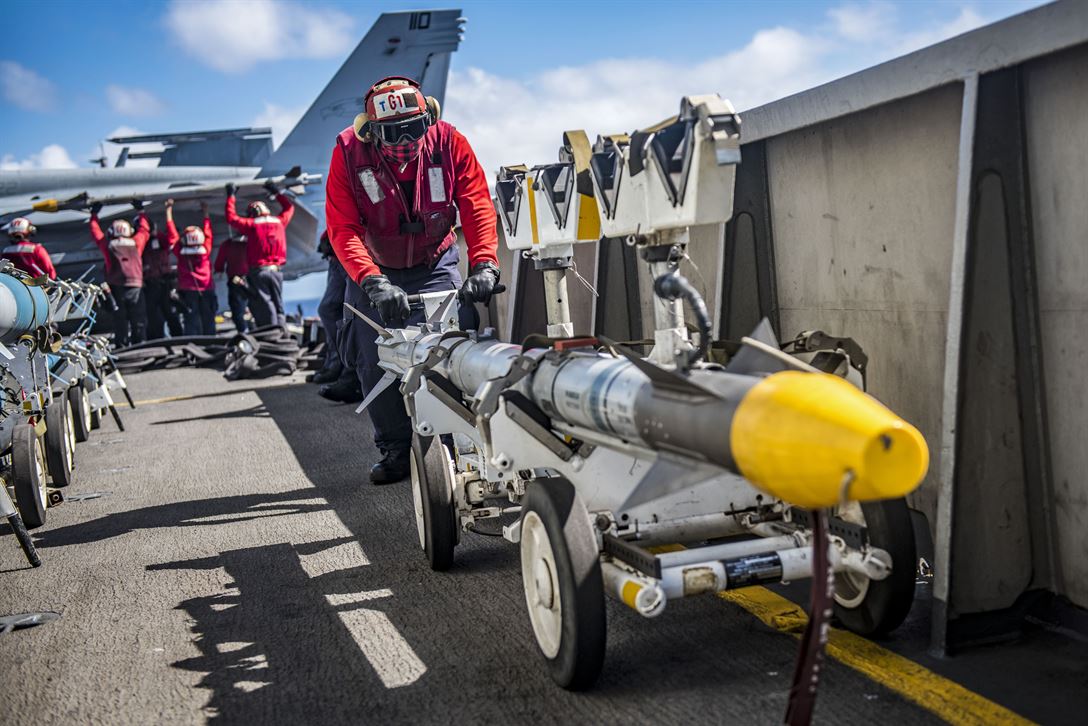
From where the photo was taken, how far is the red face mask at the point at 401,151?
6059mm

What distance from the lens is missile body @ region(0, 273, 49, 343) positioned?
6324 mm

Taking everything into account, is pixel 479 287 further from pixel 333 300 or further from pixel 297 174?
pixel 297 174

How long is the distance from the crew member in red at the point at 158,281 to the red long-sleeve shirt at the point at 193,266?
690 mm

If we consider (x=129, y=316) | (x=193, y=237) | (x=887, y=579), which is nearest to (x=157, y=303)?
(x=129, y=316)

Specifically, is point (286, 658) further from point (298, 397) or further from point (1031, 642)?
point (298, 397)

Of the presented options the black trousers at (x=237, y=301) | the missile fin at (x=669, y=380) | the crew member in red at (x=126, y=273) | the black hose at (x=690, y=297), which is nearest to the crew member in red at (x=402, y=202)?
the black hose at (x=690, y=297)

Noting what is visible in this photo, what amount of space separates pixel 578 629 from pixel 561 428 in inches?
31.3

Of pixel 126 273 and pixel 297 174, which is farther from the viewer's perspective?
pixel 297 174

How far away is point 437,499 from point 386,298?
4.30ft

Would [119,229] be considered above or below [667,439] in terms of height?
above

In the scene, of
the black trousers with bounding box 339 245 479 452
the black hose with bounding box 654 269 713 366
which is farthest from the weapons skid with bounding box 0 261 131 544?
the black hose with bounding box 654 269 713 366

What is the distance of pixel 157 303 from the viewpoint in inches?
912

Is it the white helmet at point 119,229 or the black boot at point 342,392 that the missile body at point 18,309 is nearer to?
the black boot at point 342,392

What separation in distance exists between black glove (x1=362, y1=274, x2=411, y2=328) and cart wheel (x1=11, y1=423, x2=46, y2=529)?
252 cm
